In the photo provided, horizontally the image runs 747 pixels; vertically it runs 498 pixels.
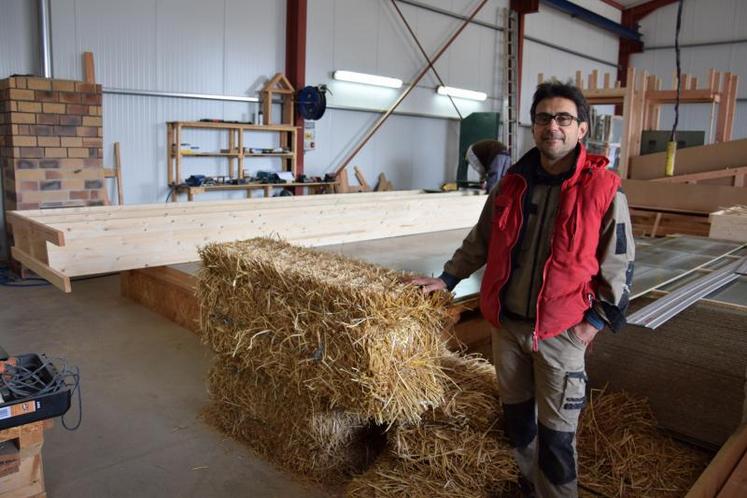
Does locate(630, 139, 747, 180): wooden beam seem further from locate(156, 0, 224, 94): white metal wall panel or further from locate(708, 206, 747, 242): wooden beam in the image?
locate(156, 0, 224, 94): white metal wall panel

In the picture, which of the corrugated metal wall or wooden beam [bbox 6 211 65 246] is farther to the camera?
the corrugated metal wall

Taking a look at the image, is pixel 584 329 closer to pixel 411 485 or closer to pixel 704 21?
pixel 411 485

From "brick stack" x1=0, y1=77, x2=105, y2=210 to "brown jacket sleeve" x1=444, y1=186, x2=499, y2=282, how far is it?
515cm

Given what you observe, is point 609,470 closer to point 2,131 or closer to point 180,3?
point 2,131

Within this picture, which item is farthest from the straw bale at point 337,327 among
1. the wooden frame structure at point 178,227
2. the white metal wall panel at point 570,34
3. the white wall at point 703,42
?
the white wall at point 703,42

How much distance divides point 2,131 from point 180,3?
9.57 ft

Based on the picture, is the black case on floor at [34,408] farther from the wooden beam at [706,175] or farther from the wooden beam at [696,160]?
the wooden beam at [696,160]

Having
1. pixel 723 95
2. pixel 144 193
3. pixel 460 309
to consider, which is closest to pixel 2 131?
pixel 144 193

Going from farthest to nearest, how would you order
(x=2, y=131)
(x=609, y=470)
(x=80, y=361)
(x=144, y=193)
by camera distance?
1. (x=144, y=193)
2. (x=2, y=131)
3. (x=80, y=361)
4. (x=609, y=470)

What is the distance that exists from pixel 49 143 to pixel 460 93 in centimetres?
836

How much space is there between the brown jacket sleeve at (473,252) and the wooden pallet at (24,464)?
1.69m

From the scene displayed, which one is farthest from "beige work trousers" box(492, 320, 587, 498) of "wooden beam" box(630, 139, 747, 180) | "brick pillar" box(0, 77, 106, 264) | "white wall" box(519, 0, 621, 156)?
"white wall" box(519, 0, 621, 156)

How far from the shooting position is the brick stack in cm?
588

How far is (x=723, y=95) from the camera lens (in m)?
8.24
